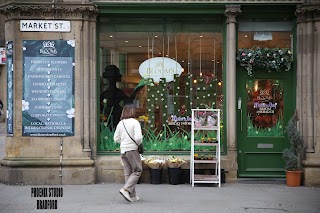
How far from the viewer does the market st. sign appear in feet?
38.3

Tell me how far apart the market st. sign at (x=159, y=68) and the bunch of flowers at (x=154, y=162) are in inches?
72.6

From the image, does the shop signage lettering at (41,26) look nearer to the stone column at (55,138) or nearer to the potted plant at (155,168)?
the stone column at (55,138)

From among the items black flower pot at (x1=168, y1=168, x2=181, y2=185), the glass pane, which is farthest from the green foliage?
black flower pot at (x1=168, y1=168, x2=181, y2=185)

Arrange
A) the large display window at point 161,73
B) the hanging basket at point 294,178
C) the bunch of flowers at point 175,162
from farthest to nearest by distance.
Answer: the large display window at point 161,73, the bunch of flowers at point 175,162, the hanging basket at point 294,178

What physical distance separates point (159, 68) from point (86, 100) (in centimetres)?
188

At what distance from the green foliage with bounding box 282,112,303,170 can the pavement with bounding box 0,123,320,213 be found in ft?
1.70

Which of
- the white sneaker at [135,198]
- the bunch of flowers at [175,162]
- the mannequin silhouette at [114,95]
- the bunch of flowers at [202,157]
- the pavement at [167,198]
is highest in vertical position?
the mannequin silhouette at [114,95]

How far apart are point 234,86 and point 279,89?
1134 millimetres

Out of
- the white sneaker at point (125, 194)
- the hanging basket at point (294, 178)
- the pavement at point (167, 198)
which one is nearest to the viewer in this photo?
the pavement at point (167, 198)

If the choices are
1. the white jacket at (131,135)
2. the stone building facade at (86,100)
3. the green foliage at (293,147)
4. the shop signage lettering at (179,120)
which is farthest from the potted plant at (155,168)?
the green foliage at (293,147)

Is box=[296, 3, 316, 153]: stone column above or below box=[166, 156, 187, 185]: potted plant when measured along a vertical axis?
above

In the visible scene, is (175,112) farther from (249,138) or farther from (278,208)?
(278,208)

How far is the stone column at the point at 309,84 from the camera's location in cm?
1095

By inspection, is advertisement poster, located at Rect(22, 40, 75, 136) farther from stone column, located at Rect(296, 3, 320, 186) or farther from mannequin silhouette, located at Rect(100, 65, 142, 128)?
stone column, located at Rect(296, 3, 320, 186)
